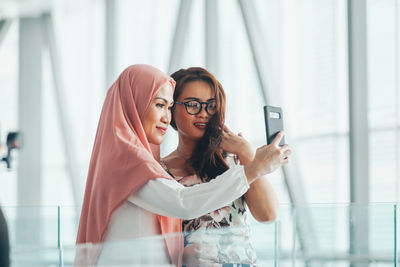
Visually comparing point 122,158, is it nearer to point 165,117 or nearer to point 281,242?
point 165,117

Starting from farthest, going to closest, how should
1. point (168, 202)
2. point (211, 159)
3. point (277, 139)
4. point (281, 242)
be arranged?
point (281, 242) → point (211, 159) → point (277, 139) → point (168, 202)

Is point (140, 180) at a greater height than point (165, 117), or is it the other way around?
point (165, 117)

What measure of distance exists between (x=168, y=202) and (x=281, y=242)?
101 centimetres

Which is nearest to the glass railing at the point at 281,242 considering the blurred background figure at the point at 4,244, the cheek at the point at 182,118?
the blurred background figure at the point at 4,244

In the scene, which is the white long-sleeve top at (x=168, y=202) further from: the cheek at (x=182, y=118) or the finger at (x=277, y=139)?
the cheek at (x=182, y=118)

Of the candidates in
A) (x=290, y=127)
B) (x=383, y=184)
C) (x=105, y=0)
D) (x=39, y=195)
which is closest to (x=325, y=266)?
(x=383, y=184)

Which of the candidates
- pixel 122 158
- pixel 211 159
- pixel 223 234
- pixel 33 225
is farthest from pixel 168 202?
pixel 33 225

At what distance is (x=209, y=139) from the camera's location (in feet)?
8.68

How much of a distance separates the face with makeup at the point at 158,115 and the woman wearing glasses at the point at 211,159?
175 mm

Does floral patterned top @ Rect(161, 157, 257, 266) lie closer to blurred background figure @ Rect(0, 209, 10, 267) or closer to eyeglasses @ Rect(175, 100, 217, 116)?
eyeglasses @ Rect(175, 100, 217, 116)

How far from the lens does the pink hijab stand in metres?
2.22

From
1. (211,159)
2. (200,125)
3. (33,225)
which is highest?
(200,125)

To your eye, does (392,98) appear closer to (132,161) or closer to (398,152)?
(398,152)

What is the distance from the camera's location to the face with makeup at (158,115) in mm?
2410
